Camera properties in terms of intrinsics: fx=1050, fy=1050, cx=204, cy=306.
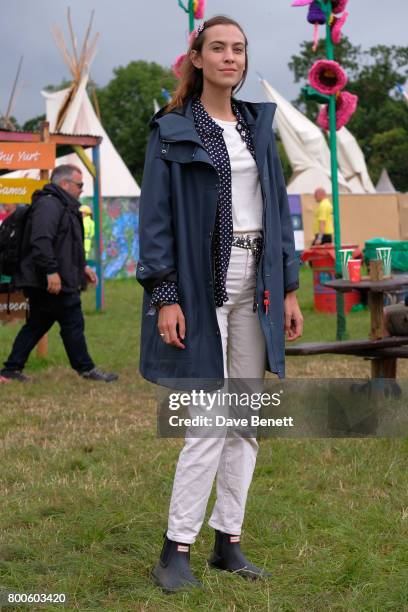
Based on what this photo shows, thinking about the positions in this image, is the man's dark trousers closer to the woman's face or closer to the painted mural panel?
the woman's face

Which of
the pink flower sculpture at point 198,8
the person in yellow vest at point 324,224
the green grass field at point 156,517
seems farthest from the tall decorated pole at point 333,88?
the person in yellow vest at point 324,224

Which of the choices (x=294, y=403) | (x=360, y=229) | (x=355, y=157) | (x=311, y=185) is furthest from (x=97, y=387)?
(x=355, y=157)

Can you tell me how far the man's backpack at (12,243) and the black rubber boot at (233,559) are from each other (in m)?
5.16

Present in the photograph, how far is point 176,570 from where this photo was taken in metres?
3.50

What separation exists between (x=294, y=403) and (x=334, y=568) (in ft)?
10.9

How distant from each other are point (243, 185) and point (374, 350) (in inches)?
139

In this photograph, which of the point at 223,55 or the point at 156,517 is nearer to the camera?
the point at 223,55

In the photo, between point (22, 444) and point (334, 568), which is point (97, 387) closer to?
point (22, 444)

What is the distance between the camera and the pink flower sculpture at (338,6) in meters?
11.1

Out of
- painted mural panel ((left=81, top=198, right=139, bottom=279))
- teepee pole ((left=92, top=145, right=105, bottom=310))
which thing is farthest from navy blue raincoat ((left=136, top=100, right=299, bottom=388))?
painted mural panel ((left=81, top=198, right=139, bottom=279))

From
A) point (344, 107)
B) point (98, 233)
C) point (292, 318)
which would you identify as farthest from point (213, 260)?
point (98, 233)

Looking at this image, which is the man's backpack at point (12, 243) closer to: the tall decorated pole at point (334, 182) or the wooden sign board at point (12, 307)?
the wooden sign board at point (12, 307)

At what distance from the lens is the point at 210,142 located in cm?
345

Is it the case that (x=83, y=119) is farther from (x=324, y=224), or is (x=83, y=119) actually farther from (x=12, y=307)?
(x=12, y=307)
